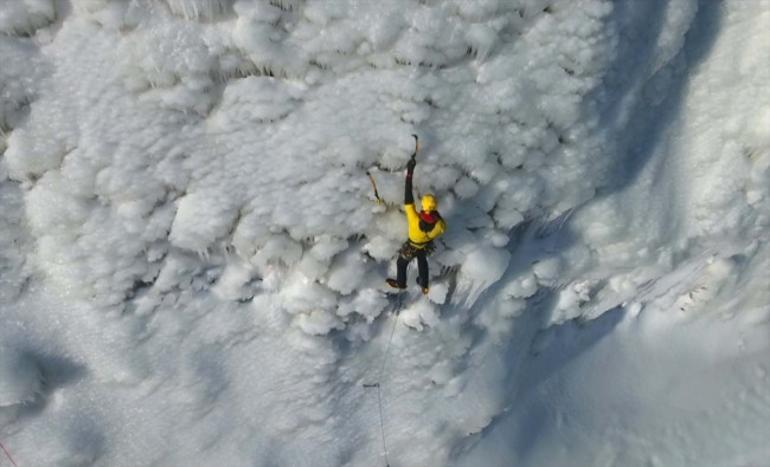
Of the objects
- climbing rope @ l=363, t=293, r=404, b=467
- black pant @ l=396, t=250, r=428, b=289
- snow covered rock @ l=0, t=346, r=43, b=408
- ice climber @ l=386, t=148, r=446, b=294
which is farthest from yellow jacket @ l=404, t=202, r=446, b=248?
snow covered rock @ l=0, t=346, r=43, b=408

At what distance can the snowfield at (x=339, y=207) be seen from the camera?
→ 355cm

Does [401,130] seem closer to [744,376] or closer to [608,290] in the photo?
[608,290]

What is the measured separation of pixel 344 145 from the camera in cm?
379

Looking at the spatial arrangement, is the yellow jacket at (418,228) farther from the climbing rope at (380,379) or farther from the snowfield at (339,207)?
the climbing rope at (380,379)

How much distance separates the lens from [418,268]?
4219mm

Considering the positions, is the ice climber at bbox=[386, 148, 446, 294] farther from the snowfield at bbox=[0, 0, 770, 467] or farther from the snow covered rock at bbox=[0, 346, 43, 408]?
the snow covered rock at bbox=[0, 346, 43, 408]

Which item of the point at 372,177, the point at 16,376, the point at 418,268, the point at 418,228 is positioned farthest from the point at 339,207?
the point at 16,376

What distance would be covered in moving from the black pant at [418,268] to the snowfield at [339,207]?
5.8 inches

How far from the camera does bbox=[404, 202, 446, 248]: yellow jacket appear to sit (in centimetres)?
379

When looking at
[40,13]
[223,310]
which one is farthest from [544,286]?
[40,13]

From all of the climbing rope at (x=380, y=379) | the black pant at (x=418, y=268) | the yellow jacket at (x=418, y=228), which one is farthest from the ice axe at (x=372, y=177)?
the climbing rope at (x=380, y=379)

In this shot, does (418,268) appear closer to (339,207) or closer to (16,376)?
(339,207)

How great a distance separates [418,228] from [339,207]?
0.55 m

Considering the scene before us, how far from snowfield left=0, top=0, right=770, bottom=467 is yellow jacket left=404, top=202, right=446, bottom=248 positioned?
0.22m
